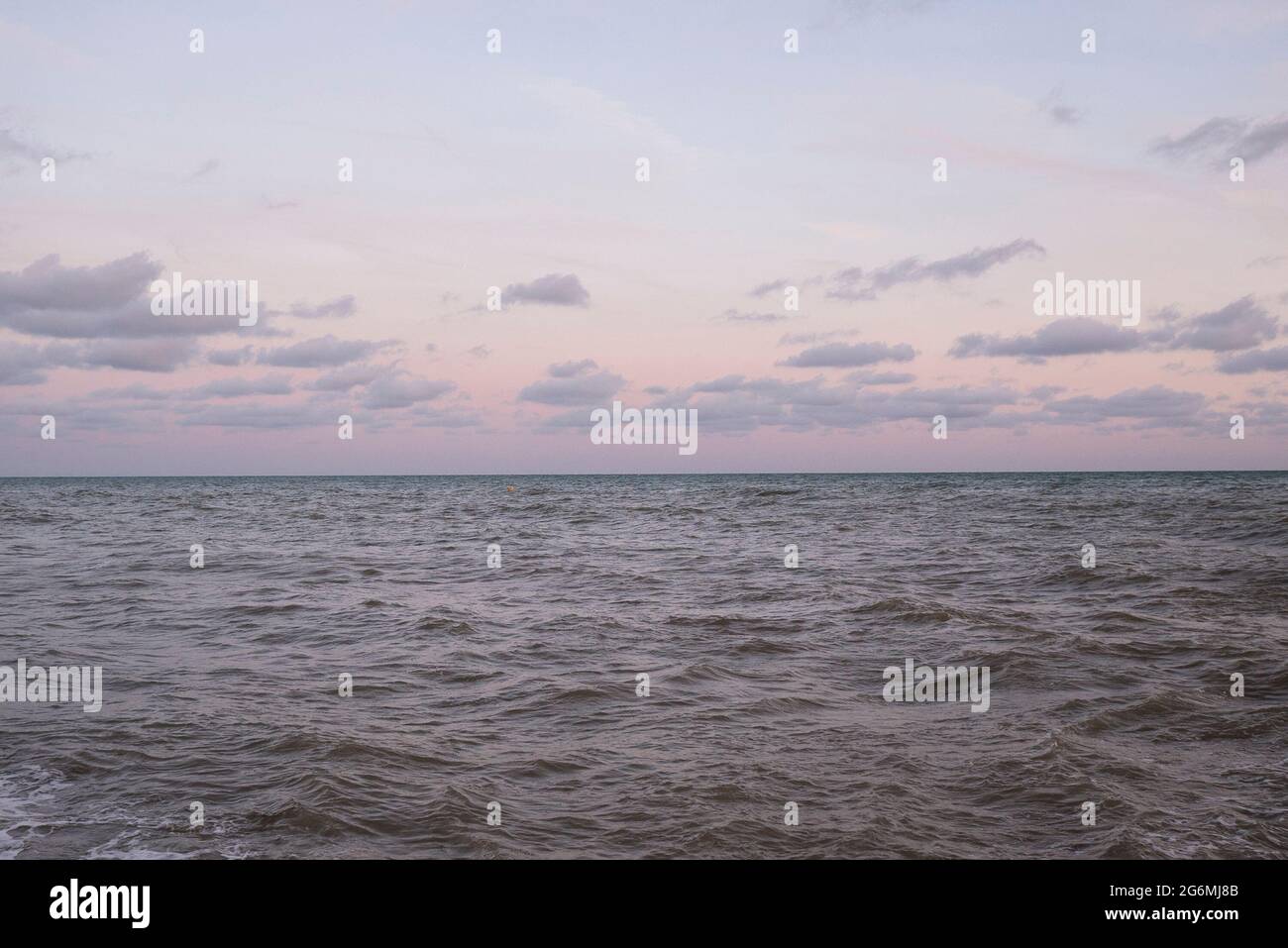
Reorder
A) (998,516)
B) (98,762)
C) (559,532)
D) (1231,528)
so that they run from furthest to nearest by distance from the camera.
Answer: (998,516), (559,532), (1231,528), (98,762)

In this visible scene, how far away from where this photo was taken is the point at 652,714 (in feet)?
32.8

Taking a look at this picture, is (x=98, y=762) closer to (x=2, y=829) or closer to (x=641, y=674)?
(x=2, y=829)

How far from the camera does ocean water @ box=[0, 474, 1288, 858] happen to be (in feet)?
22.4

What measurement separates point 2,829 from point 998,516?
42287mm

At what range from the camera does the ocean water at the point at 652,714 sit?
6.83 meters

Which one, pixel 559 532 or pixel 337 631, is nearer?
pixel 337 631

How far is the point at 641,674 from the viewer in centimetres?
1188
